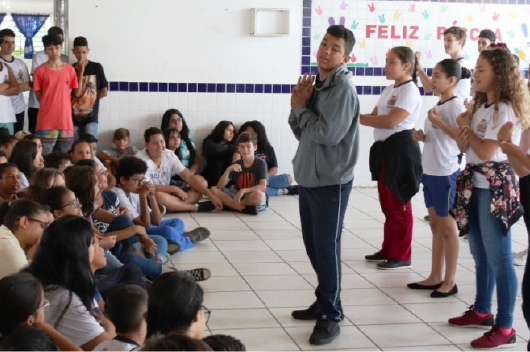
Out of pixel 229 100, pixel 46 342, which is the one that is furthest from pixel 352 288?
pixel 229 100

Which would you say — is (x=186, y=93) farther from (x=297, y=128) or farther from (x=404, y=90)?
(x=297, y=128)

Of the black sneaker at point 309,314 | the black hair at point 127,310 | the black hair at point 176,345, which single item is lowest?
the black sneaker at point 309,314

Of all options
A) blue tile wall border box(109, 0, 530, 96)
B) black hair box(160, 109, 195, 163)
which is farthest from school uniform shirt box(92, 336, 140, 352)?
blue tile wall border box(109, 0, 530, 96)

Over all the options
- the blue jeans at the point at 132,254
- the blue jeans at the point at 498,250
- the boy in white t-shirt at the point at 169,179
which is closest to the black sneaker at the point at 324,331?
the blue jeans at the point at 498,250

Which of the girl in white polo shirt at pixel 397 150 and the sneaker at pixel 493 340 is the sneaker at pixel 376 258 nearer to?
the girl in white polo shirt at pixel 397 150

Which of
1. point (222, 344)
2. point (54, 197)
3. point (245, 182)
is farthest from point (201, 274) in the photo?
point (222, 344)

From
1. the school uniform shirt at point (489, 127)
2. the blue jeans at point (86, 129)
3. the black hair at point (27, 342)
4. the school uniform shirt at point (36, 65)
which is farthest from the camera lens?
the blue jeans at point (86, 129)

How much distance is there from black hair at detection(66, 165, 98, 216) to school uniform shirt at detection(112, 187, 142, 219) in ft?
2.78

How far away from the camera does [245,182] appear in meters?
7.66

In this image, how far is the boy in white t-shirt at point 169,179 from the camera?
24.3ft

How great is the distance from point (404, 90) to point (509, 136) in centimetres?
170

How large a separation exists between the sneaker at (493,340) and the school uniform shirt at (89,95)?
518 cm

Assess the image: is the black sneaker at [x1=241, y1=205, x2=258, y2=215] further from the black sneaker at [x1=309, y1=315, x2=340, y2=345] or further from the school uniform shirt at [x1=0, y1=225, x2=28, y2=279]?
the school uniform shirt at [x1=0, y1=225, x2=28, y2=279]

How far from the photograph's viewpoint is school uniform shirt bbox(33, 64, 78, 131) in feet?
25.1
